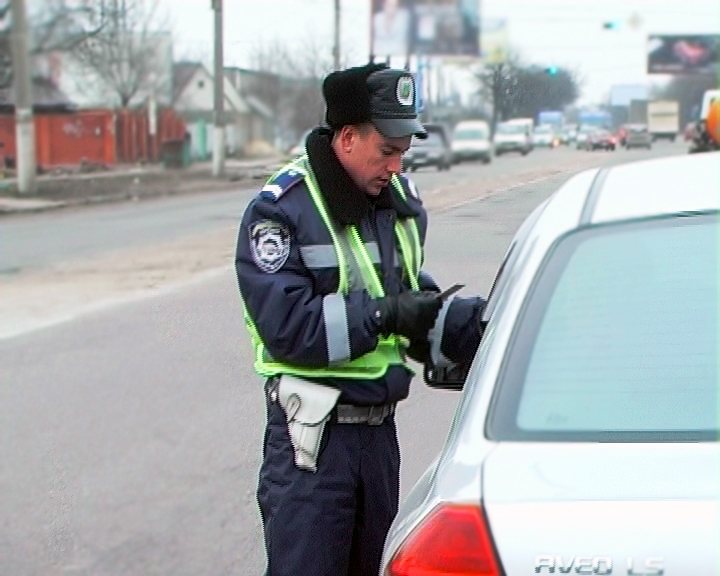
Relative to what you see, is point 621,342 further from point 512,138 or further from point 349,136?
point 512,138

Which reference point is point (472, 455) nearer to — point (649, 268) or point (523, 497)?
point (523, 497)

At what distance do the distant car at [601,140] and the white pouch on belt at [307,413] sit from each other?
2.36 meters

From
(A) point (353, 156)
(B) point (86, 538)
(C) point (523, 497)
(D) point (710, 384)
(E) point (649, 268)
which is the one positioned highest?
(A) point (353, 156)

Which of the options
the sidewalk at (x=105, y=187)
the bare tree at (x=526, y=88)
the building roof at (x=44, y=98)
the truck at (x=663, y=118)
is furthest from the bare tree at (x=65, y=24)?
the bare tree at (x=526, y=88)

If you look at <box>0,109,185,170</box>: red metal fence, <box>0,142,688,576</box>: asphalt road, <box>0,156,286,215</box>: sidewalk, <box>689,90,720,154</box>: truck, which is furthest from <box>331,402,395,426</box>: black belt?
<box>0,109,185,170</box>: red metal fence

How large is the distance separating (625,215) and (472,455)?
59 cm

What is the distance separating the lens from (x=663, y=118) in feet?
17.7

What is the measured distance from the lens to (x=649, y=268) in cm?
219

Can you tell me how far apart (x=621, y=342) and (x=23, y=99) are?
941 inches

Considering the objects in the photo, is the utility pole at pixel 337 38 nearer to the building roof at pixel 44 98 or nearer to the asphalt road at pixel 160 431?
the asphalt road at pixel 160 431

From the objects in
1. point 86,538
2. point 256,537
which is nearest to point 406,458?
point 256,537

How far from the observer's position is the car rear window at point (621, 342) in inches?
78.8

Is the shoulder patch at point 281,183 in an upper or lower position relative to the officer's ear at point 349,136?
lower

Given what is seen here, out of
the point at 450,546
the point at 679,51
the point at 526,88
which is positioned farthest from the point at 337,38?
the point at 450,546
